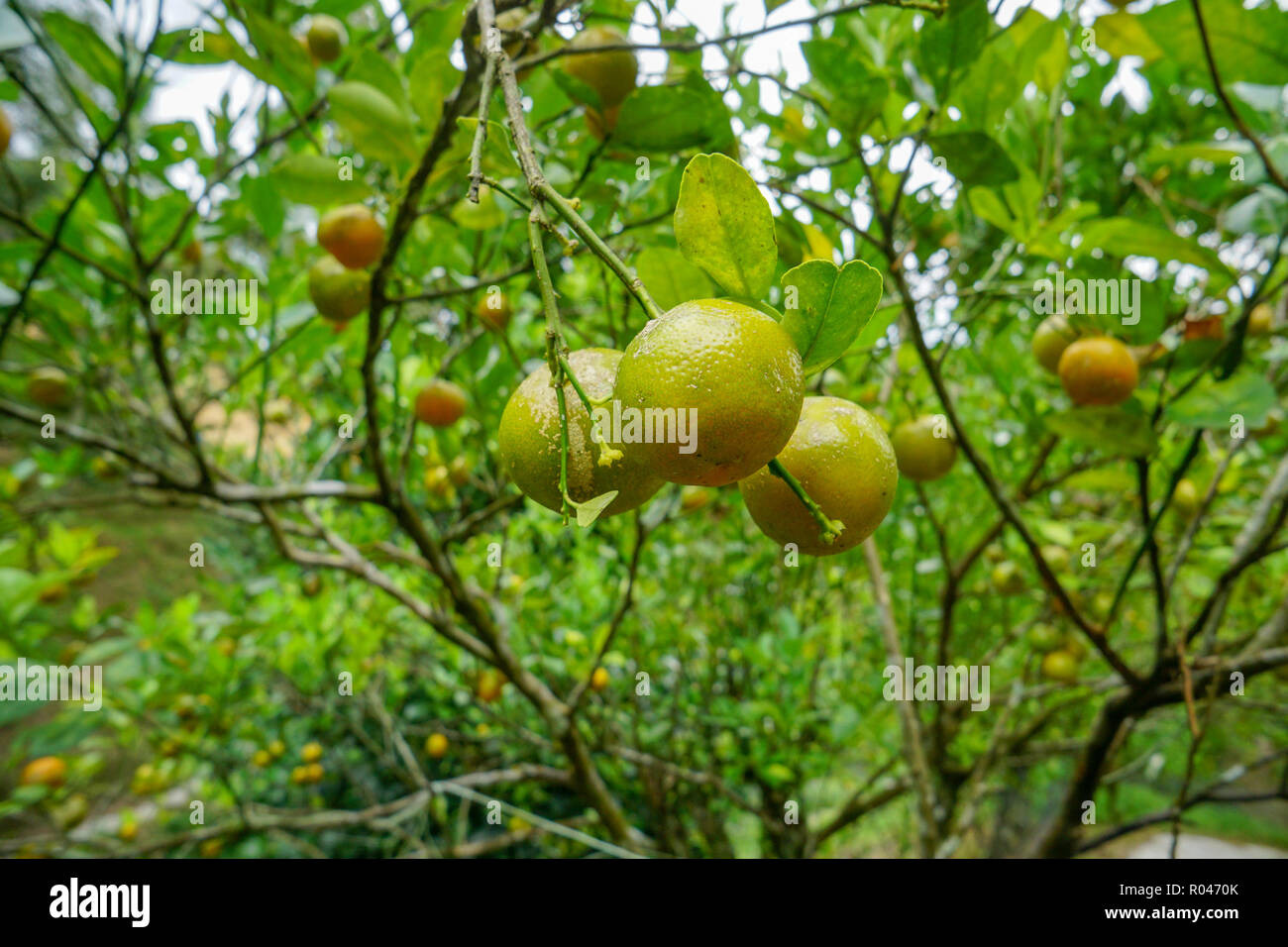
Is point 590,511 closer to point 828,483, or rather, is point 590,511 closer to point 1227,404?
point 828,483

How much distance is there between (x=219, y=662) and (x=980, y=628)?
201cm

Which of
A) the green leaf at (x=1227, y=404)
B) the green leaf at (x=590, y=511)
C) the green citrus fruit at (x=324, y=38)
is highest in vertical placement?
the green citrus fruit at (x=324, y=38)

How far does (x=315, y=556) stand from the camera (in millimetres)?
1130

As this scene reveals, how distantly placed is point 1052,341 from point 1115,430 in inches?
11.1

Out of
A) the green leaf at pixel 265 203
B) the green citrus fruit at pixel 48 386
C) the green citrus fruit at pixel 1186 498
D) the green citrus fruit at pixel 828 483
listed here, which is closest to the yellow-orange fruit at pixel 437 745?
the green citrus fruit at pixel 48 386

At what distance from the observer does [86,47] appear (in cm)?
88

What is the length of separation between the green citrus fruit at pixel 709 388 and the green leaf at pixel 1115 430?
56cm

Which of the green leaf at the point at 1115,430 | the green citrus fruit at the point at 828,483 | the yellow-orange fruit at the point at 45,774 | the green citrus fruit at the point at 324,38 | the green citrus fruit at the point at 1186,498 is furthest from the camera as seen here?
the yellow-orange fruit at the point at 45,774

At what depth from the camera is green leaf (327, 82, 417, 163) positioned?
1.98ft

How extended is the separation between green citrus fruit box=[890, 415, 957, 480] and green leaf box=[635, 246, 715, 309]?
0.50m

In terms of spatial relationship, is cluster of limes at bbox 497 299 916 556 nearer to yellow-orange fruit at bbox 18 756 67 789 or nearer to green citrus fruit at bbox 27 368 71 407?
green citrus fruit at bbox 27 368 71 407

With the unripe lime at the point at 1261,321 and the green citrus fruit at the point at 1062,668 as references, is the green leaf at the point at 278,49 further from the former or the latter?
the green citrus fruit at the point at 1062,668

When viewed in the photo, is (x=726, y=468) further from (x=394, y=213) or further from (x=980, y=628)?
(x=980, y=628)

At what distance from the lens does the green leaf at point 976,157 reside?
25.0 inches
